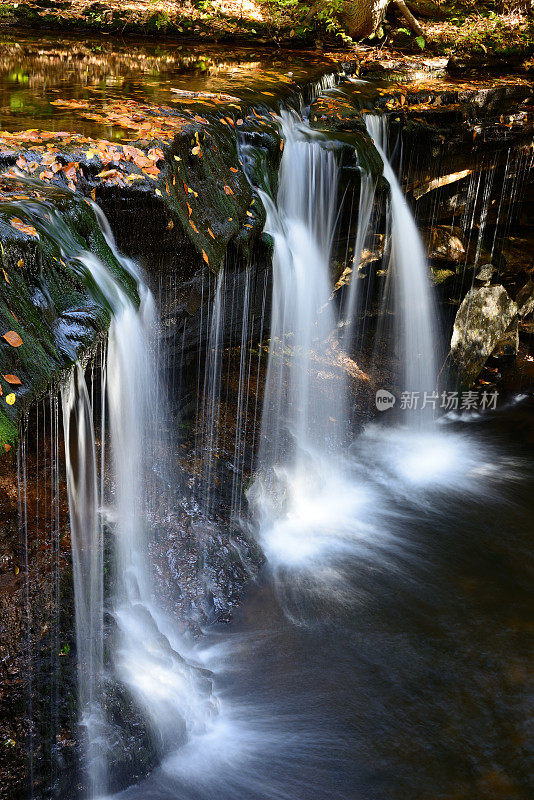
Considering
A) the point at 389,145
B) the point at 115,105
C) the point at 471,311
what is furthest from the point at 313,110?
the point at 471,311

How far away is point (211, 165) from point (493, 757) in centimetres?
549

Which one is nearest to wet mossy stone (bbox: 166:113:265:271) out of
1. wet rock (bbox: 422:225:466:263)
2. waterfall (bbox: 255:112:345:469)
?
waterfall (bbox: 255:112:345:469)

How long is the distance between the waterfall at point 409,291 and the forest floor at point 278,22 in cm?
505

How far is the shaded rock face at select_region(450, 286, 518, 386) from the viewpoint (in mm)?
10180

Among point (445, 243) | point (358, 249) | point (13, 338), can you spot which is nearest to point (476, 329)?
point (445, 243)

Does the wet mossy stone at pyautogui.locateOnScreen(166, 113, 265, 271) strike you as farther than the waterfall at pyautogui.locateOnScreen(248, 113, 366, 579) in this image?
No

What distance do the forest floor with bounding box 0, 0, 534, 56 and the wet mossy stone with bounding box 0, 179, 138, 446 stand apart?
9.70 meters

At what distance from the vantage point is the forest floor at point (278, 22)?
1235cm

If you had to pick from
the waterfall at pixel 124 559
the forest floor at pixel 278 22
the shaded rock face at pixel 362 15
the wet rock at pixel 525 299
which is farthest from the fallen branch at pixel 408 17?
the waterfall at pixel 124 559

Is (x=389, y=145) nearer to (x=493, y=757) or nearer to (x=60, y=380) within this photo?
(x=60, y=380)

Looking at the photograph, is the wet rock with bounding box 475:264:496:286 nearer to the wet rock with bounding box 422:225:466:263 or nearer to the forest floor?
the wet rock with bounding box 422:225:466:263

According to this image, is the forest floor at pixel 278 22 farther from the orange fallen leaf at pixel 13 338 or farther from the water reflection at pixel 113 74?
the orange fallen leaf at pixel 13 338

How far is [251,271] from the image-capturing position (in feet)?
21.2

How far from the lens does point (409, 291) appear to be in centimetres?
931
